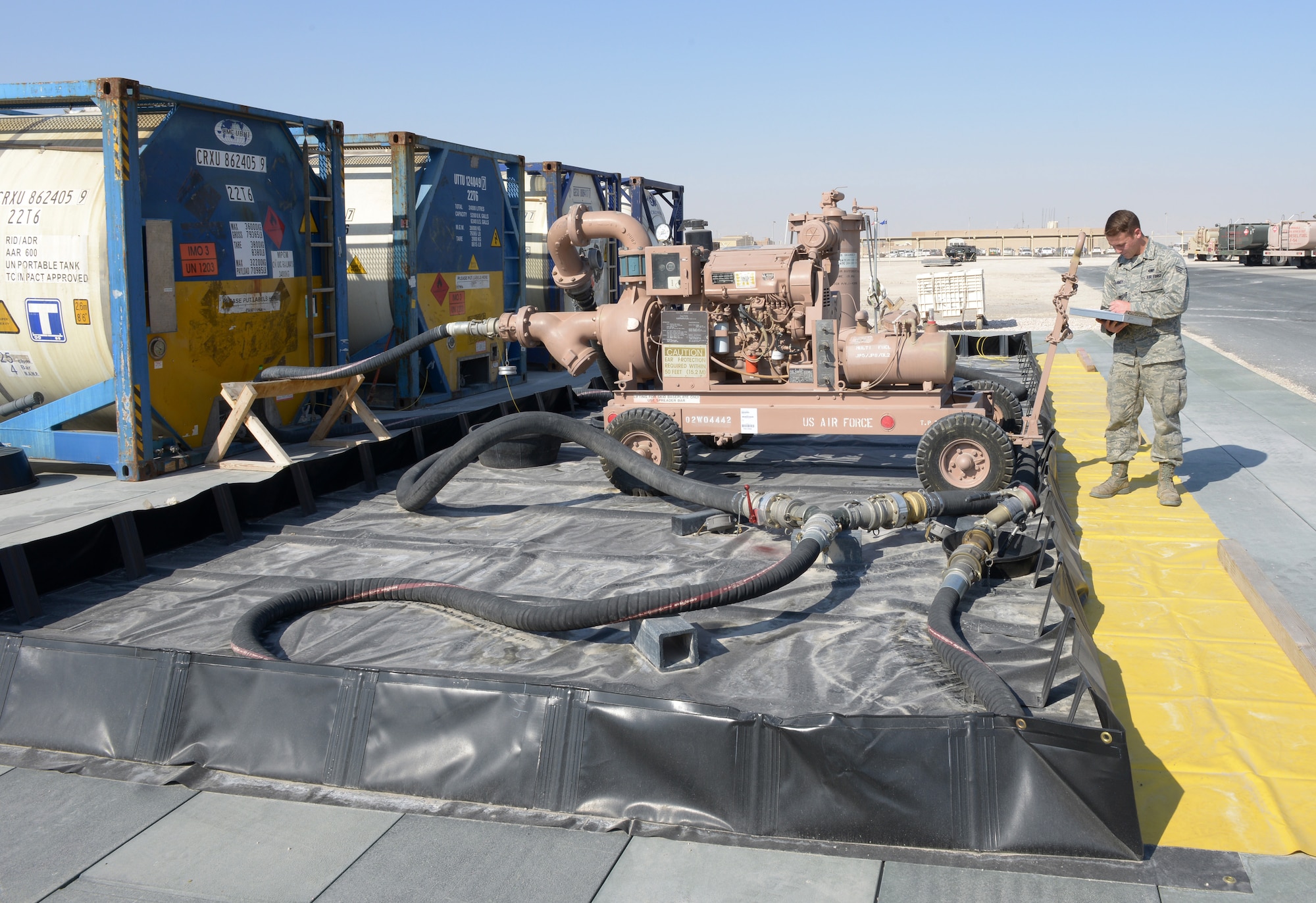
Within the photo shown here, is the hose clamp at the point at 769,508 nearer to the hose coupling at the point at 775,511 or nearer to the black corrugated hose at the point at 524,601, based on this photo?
the hose coupling at the point at 775,511

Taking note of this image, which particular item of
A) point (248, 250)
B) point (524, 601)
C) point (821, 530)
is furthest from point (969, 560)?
point (248, 250)

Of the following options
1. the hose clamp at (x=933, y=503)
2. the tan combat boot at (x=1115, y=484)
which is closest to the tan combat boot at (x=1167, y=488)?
the tan combat boot at (x=1115, y=484)

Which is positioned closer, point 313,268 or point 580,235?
point 580,235

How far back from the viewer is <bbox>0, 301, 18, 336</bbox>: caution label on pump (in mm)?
8734

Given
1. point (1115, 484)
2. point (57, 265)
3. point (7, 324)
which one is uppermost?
point (57, 265)

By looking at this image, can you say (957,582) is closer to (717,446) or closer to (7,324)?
(717,446)

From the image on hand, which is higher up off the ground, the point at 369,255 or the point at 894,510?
the point at 369,255

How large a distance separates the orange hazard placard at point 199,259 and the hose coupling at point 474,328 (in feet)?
7.07

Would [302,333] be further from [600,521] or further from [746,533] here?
[746,533]

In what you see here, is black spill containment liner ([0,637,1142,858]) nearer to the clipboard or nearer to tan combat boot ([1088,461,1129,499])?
the clipboard

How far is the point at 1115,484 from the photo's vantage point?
7.69 m

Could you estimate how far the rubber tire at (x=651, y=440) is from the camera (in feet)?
26.8

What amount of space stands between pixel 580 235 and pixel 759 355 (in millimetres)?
1951

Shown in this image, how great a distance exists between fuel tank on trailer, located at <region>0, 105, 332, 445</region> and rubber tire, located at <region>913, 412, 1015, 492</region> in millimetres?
6227
